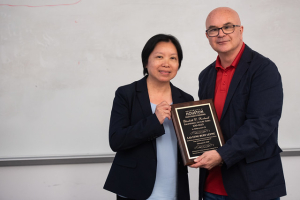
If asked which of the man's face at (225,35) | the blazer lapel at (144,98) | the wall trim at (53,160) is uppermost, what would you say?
the man's face at (225,35)

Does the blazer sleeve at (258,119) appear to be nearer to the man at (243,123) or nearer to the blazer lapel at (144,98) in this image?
the man at (243,123)

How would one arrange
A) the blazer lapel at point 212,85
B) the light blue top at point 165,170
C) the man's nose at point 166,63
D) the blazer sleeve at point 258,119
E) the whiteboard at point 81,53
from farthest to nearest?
1. the whiteboard at point 81,53
2. the blazer lapel at point 212,85
3. the man's nose at point 166,63
4. the light blue top at point 165,170
5. the blazer sleeve at point 258,119

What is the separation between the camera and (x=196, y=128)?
1.88 meters

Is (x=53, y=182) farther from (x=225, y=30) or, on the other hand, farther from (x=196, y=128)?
(x=225, y=30)

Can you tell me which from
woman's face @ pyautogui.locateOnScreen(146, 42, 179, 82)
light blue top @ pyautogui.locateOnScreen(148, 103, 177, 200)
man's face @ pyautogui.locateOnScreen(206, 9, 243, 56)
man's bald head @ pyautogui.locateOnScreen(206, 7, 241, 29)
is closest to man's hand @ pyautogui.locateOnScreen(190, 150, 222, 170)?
light blue top @ pyautogui.locateOnScreen(148, 103, 177, 200)

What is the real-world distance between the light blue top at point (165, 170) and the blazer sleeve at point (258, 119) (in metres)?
0.31

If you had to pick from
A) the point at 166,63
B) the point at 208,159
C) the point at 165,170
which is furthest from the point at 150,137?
the point at 166,63

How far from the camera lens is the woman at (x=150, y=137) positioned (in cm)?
182

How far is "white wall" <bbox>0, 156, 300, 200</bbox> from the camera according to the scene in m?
3.26

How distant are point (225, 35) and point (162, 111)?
2.11 ft

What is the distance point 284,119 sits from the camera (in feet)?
11.0

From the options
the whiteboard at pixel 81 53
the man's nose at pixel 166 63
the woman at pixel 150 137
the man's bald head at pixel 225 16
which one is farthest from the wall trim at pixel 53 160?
the man's bald head at pixel 225 16

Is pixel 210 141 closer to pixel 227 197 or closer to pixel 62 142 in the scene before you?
pixel 227 197

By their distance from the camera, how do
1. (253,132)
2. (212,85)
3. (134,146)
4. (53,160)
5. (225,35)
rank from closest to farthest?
(253,132), (134,146), (225,35), (212,85), (53,160)
